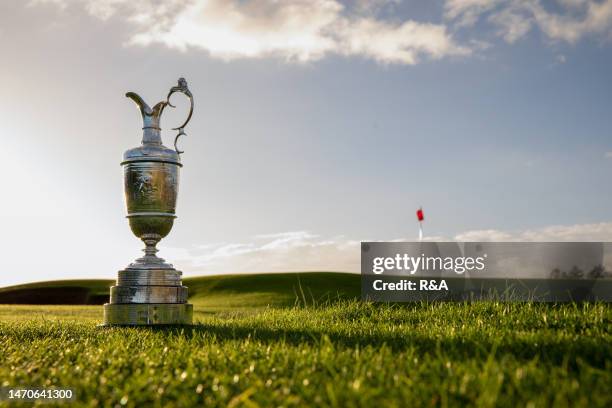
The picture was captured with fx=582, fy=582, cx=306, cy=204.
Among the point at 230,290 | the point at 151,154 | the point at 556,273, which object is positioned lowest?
the point at 230,290

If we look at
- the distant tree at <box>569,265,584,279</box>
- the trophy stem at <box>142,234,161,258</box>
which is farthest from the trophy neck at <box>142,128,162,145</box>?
the distant tree at <box>569,265,584,279</box>

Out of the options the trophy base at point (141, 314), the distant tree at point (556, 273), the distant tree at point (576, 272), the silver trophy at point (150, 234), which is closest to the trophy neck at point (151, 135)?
the silver trophy at point (150, 234)

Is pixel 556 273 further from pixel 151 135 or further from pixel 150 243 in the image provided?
pixel 151 135

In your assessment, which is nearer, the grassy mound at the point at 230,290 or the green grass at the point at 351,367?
the green grass at the point at 351,367

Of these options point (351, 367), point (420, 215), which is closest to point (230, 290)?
point (420, 215)

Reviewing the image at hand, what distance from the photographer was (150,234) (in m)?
9.02

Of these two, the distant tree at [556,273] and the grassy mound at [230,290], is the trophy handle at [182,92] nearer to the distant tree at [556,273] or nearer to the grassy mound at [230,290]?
the distant tree at [556,273]

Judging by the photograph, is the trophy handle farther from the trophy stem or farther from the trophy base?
the trophy base

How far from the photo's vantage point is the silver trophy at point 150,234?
334 inches

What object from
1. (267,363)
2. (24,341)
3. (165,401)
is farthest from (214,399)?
(24,341)

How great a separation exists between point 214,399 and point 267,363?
84 centimetres

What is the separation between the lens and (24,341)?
679cm

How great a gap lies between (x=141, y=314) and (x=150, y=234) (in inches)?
50.1

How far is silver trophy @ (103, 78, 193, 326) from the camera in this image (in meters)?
8.48
